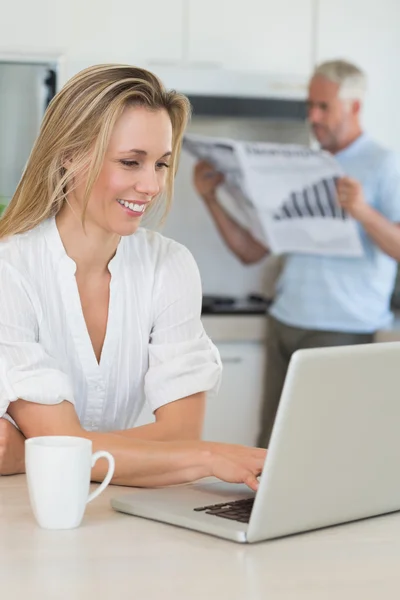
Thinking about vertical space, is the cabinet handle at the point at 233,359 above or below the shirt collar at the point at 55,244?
below

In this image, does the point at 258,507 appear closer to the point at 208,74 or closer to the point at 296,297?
the point at 296,297

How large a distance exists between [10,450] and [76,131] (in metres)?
0.53

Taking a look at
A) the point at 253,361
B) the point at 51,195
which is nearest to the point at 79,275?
the point at 51,195

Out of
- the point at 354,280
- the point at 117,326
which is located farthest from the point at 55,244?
the point at 354,280

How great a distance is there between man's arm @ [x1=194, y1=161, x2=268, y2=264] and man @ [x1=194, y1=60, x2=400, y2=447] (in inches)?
12.6

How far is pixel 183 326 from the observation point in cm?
184

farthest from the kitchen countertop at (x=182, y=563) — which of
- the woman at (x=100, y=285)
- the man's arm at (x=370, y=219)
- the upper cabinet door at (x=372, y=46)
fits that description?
the upper cabinet door at (x=372, y=46)

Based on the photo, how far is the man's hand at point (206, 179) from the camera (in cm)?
386

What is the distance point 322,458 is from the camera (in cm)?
124

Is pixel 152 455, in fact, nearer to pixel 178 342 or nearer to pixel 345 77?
pixel 178 342

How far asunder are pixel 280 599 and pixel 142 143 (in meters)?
0.88

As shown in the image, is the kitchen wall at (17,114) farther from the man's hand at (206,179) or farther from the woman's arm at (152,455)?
the woman's arm at (152,455)

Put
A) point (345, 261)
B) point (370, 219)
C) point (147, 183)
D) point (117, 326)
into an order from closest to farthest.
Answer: point (147, 183) < point (117, 326) < point (370, 219) < point (345, 261)

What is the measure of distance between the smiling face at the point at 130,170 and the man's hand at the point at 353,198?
173 centimetres
